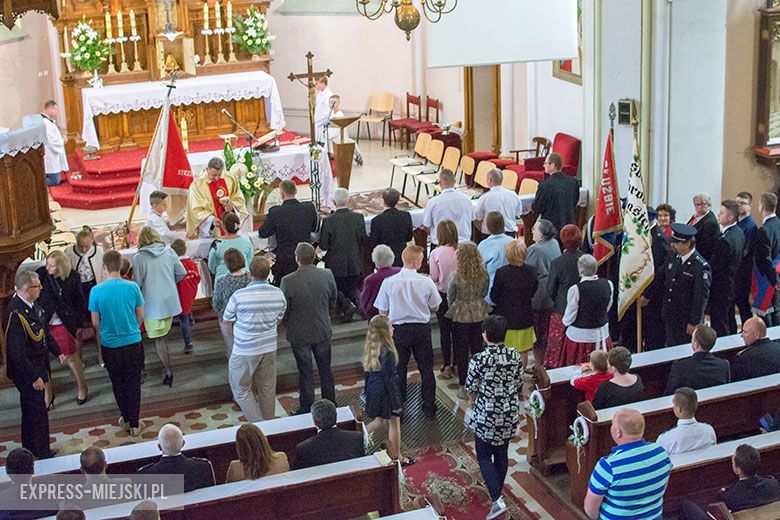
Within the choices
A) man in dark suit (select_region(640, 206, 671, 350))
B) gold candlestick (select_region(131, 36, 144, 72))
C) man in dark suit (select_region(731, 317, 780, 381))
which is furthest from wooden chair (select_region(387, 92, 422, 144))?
man in dark suit (select_region(731, 317, 780, 381))

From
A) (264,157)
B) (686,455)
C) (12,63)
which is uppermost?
(12,63)

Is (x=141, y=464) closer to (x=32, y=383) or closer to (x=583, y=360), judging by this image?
(x=32, y=383)

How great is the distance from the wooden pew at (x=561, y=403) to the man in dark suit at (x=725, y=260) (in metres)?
1.43

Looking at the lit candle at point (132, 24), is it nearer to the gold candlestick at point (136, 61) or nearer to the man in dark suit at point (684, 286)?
the gold candlestick at point (136, 61)

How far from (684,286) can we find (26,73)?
1161cm

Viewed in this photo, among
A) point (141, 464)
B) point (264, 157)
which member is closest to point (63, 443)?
point (141, 464)

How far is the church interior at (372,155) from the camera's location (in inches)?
265

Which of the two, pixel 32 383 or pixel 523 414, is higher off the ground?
pixel 32 383

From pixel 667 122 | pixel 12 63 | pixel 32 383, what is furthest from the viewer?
pixel 12 63

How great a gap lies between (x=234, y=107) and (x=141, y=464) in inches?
444

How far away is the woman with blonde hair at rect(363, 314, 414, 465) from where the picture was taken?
7664mm

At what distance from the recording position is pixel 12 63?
1667 cm

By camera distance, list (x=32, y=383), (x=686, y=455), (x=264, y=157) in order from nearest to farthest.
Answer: (x=686, y=455) → (x=32, y=383) → (x=264, y=157)

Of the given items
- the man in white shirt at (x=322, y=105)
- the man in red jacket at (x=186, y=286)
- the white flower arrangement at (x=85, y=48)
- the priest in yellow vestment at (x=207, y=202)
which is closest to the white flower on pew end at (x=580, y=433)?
the man in red jacket at (x=186, y=286)
